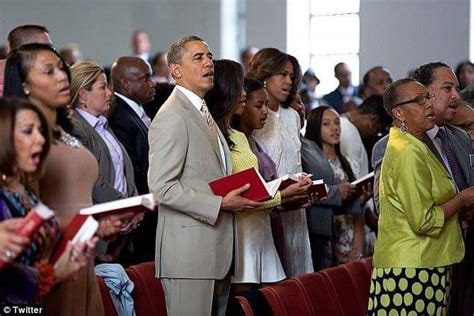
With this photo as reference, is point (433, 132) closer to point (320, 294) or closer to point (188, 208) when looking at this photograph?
point (320, 294)

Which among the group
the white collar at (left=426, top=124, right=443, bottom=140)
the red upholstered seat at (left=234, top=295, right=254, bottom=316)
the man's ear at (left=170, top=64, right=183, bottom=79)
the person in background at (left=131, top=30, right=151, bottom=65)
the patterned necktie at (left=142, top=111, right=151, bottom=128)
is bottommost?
the red upholstered seat at (left=234, top=295, right=254, bottom=316)

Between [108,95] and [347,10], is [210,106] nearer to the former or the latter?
[108,95]

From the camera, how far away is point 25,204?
383 centimetres

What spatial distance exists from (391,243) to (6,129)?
2.39 metres

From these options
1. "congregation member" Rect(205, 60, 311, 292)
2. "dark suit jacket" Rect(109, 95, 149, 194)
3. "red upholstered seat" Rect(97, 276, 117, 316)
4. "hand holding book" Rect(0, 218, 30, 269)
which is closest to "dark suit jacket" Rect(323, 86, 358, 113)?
"dark suit jacket" Rect(109, 95, 149, 194)

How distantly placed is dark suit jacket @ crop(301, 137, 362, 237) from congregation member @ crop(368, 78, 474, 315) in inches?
66.7

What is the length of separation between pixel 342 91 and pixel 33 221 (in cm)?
894

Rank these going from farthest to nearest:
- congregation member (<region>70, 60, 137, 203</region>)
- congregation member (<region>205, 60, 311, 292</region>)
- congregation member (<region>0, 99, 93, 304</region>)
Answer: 1. congregation member (<region>70, 60, 137, 203</region>)
2. congregation member (<region>205, 60, 311, 292</region>)
3. congregation member (<region>0, 99, 93, 304</region>)

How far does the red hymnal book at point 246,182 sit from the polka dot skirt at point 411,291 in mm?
718

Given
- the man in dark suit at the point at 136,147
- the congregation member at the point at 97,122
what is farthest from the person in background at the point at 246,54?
the congregation member at the point at 97,122

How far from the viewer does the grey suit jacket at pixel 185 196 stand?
5184 millimetres

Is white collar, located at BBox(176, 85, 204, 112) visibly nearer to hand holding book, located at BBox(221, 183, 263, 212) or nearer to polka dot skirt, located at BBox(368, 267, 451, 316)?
hand holding book, located at BBox(221, 183, 263, 212)

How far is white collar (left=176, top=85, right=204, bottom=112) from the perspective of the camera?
5.40 meters

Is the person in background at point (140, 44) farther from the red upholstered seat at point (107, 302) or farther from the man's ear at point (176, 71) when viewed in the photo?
the red upholstered seat at point (107, 302)
